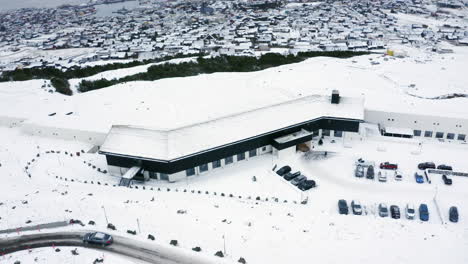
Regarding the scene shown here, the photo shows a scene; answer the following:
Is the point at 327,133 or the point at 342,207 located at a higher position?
the point at 327,133

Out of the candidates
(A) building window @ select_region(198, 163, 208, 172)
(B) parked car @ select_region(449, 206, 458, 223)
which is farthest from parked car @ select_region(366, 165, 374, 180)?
(A) building window @ select_region(198, 163, 208, 172)

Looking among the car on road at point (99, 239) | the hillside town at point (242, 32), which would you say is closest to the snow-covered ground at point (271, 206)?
the car on road at point (99, 239)

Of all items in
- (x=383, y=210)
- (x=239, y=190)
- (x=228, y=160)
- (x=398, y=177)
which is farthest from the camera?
(x=228, y=160)

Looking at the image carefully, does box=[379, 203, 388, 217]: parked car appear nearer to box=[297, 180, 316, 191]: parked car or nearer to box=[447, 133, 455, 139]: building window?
box=[297, 180, 316, 191]: parked car

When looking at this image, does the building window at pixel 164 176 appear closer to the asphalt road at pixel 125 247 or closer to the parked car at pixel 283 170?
the asphalt road at pixel 125 247

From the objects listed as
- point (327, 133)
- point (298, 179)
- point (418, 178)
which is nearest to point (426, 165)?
point (418, 178)

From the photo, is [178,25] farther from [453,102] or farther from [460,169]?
[460,169]

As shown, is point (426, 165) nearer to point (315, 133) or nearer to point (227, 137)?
point (315, 133)

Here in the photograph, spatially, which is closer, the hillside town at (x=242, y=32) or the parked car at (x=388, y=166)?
the parked car at (x=388, y=166)

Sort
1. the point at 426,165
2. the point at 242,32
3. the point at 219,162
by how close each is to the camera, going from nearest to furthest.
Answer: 1. the point at 426,165
2. the point at 219,162
3. the point at 242,32
